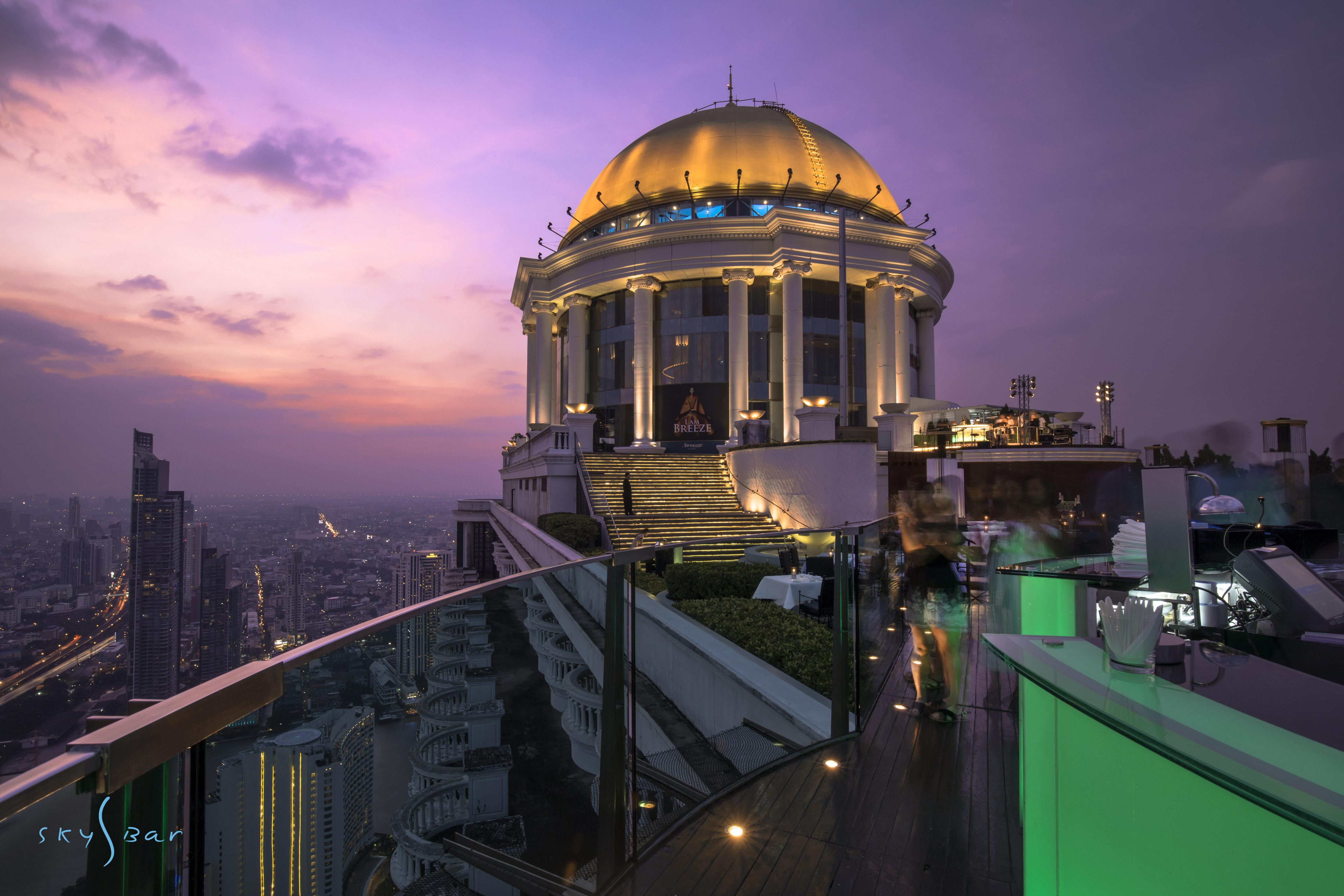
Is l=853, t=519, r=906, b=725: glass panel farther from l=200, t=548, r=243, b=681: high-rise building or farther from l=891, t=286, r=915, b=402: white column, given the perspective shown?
l=891, t=286, r=915, b=402: white column

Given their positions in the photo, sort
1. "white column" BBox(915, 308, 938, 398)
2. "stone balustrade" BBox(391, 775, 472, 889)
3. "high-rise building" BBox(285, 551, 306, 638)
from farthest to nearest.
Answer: "white column" BBox(915, 308, 938, 398) < "high-rise building" BBox(285, 551, 306, 638) < "stone balustrade" BBox(391, 775, 472, 889)

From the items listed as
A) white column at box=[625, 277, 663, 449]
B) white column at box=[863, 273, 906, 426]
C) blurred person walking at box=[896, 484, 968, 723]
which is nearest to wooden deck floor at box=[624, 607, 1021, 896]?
blurred person walking at box=[896, 484, 968, 723]

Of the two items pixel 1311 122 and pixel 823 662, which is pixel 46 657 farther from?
pixel 1311 122

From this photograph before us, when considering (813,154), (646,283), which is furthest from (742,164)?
(646,283)

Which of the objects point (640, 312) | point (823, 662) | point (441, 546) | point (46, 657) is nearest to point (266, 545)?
point (441, 546)

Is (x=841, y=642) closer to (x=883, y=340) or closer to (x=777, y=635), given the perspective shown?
(x=777, y=635)
